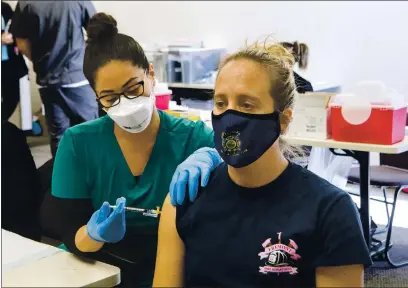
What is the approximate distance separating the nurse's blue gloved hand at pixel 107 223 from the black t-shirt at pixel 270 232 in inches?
5.4

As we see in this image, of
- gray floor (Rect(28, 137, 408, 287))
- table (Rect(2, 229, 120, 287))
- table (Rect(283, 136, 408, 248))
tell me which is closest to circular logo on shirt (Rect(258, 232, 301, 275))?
table (Rect(2, 229, 120, 287))

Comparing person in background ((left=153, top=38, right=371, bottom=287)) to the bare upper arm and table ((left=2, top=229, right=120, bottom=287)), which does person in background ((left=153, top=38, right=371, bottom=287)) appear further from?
table ((left=2, top=229, right=120, bottom=287))

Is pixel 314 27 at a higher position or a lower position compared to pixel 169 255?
higher

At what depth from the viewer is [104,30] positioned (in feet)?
5.26

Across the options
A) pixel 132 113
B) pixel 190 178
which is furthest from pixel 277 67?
pixel 132 113

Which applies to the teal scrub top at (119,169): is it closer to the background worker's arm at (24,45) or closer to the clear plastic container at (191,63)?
the background worker's arm at (24,45)

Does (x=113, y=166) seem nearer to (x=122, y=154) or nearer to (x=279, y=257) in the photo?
(x=122, y=154)

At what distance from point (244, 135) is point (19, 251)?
62 cm

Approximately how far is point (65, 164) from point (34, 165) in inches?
29.8

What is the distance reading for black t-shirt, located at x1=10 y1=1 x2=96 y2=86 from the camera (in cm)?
345

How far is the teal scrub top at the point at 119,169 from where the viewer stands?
1.54 m

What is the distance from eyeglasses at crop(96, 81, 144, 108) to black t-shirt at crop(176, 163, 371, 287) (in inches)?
14.7

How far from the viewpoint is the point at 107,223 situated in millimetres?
1308

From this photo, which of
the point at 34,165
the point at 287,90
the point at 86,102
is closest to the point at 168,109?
the point at 34,165
